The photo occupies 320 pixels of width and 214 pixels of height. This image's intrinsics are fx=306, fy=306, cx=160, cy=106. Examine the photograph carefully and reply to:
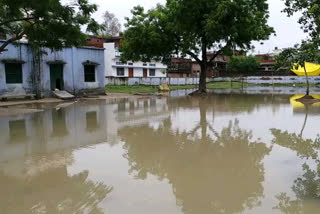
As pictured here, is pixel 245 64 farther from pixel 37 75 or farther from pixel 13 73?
pixel 13 73

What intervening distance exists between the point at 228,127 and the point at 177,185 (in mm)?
5194

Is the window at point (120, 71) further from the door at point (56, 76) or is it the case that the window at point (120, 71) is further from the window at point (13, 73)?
the window at point (13, 73)

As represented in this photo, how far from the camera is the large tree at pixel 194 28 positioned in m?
19.8

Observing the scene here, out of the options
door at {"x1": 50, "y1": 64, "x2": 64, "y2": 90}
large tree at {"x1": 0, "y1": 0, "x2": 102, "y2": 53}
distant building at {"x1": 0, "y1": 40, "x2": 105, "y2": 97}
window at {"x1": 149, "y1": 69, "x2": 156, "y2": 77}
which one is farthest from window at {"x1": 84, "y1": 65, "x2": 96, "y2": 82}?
window at {"x1": 149, "y1": 69, "x2": 156, "y2": 77}

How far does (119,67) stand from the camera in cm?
4434

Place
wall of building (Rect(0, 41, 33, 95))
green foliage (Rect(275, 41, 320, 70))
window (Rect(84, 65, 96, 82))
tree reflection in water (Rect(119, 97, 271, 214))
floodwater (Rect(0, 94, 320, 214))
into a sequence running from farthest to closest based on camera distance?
1. window (Rect(84, 65, 96, 82))
2. wall of building (Rect(0, 41, 33, 95))
3. green foliage (Rect(275, 41, 320, 70))
4. tree reflection in water (Rect(119, 97, 271, 214))
5. floodwater (Rect(0, 94, 320, 214))

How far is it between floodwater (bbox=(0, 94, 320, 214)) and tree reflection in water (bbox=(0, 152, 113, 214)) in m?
0.01

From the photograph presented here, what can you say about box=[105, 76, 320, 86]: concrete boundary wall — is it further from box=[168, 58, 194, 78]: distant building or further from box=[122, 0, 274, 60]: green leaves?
box=[122, 0, 274, 60]: green leaves

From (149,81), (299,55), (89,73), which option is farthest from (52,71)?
(149,81)

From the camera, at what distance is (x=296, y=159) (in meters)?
6.12

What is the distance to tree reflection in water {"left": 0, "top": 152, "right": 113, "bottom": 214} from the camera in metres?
4.05

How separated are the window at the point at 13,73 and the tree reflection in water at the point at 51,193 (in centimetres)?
1555

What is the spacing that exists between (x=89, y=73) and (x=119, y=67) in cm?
2105

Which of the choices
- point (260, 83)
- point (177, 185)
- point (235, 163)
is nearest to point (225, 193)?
point (177, 185)
